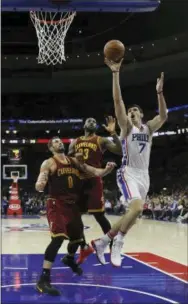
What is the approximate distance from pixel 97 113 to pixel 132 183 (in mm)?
18773

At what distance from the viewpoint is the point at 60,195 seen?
194 inches

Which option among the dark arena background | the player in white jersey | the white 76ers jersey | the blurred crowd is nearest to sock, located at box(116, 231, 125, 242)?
the player in white jersey

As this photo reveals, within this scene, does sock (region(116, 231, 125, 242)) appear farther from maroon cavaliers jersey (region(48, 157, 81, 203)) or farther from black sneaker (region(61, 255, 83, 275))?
black sneaker (region(61, 255, 83, 275))

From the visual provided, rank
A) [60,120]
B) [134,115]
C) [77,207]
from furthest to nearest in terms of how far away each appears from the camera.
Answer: [60,120] → [77,207] → [134,115]

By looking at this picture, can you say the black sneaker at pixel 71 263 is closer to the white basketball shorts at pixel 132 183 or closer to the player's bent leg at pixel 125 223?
the player's bent leg at pixel 125 223

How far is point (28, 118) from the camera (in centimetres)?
2414

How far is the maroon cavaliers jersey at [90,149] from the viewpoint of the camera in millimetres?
5250

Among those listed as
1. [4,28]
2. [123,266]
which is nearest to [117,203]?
[4,28]

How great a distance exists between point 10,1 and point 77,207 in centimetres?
260

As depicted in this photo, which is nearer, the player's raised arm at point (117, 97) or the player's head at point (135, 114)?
the player's raised arm at point (117, 97)

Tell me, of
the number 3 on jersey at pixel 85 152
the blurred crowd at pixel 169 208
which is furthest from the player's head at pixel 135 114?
the blurred crowd at pixel 169 208

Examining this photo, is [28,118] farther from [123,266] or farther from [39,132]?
[123,266]

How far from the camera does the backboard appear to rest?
18.9 ft

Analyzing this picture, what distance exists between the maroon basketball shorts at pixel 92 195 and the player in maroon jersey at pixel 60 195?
227 millimetres
